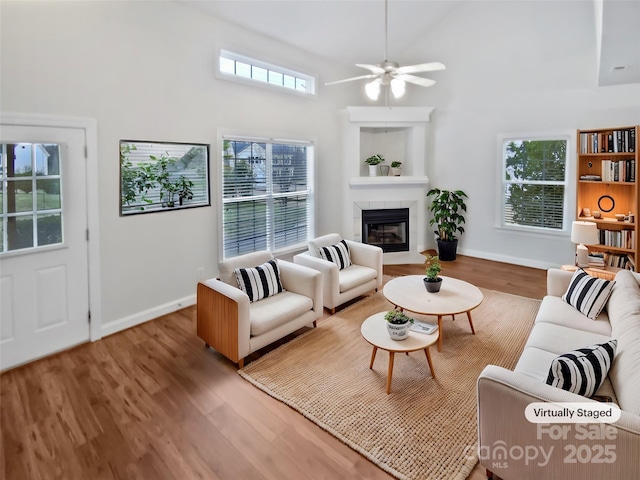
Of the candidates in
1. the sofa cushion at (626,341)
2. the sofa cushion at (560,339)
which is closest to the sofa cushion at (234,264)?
the sofa cushion at (560,339)

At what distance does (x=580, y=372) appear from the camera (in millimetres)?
1801

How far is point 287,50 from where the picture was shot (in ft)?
17.2

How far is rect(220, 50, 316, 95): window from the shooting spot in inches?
180

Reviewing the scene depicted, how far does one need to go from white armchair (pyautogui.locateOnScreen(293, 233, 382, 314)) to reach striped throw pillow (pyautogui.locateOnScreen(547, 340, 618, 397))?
243cm

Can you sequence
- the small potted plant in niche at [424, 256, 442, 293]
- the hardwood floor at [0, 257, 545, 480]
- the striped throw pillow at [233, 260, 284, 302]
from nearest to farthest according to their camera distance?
the hardwood floor at [0, 257, 545, 480], the striped throw pillow at [233, 260, 284, 302], the small potted plant in niche at [424, 256, 442, 293]

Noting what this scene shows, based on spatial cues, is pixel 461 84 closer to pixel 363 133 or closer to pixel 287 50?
pixel 363 133

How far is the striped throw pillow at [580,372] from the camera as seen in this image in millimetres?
1778

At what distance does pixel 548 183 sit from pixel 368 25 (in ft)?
12.5

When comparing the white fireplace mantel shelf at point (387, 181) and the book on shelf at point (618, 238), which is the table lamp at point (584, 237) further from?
the white fireplace mantel shelf at point (387, 181)

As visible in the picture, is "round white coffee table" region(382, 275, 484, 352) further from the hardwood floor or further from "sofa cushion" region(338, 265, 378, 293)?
the hardwood floor

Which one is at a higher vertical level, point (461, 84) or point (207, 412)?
point (461, 84)

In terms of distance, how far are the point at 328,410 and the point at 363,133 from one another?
17.9 ft

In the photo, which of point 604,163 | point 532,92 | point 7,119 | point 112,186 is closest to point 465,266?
point 604,163

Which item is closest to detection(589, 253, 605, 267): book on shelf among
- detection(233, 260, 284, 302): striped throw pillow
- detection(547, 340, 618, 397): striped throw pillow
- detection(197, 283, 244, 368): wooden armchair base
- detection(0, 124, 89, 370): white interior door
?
detection(547, 340, 618, 397): striped throw pillow
